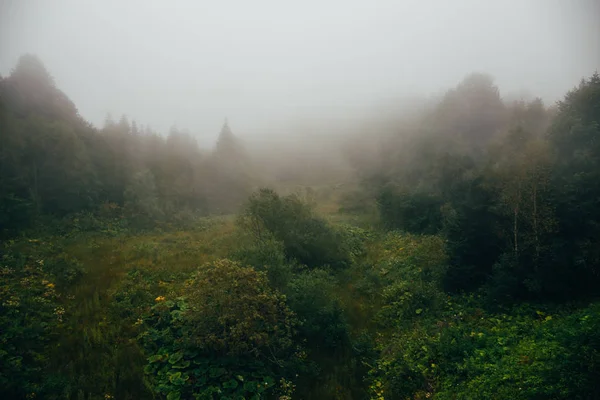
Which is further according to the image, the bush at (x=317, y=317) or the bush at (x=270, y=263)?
the bush at (x=270, y=263)

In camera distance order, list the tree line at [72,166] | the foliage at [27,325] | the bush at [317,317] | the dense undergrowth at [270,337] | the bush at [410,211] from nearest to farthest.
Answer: the dense undergrowth at [270,337] → the foliage at [27,325] → the bush at [317,317] → the tree line at [72,166] → the bush at [410,211]

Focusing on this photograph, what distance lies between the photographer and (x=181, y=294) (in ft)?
50.9

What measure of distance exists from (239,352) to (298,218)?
1172 cm

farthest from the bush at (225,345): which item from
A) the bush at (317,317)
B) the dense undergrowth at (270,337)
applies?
the bush at (317,317)

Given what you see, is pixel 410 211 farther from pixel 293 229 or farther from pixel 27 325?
pixel 27 325

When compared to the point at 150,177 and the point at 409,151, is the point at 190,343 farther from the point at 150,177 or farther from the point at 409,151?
the point at 409,151

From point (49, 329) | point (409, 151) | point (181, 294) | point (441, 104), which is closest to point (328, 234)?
point (181, 294)

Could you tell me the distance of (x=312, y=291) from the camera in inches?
542

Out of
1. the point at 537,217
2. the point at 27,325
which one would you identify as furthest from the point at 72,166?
the point at 537,217

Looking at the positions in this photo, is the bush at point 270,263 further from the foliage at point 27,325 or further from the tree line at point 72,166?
the tree line at point 72,166

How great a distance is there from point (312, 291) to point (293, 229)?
727 centimetres

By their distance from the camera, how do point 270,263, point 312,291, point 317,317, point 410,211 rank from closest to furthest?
1. point 317,317
2. point 312,291
3. point 270,263
4. point 410,211

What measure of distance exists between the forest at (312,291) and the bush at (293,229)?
5.1 inches

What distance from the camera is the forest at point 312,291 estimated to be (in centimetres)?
1000
